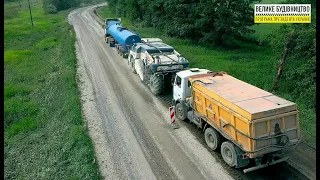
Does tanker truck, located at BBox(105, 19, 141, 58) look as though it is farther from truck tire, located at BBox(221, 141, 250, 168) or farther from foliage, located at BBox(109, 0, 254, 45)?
truck tire, located at BBox(221, 141, 250, 168)

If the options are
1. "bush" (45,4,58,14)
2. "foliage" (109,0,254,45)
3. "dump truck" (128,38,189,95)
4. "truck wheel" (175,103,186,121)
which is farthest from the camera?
"bush" (45,4,58,14)

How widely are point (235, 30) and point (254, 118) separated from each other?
23088 mm

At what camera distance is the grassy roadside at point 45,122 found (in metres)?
13.7

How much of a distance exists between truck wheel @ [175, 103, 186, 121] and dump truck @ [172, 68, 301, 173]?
1838 mm

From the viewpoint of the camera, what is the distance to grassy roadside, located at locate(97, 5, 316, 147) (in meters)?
16.2

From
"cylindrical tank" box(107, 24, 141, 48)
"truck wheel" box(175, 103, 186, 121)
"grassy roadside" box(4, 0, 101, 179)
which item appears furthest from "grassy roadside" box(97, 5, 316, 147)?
"grassy roadside" box(4, 0, 101, 179)

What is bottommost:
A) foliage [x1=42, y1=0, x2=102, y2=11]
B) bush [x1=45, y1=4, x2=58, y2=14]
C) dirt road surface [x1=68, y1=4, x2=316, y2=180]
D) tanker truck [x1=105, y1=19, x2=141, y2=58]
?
dirt road surface [x1=68, y1=4, x2=316, y2=180]

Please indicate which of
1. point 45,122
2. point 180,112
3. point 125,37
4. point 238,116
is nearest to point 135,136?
point 180,112

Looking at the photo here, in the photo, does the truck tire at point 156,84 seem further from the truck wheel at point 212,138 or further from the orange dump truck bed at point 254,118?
the orange dump truck bed at point 254,118

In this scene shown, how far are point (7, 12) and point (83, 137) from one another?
252ft

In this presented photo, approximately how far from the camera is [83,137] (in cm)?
1509

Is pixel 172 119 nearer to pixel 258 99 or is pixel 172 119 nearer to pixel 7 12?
pixel 258 99

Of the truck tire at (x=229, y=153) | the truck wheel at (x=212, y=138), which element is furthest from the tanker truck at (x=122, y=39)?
the truck tire at (x=229, y=153)

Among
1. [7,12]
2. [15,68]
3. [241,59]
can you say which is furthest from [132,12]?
[7,12]
